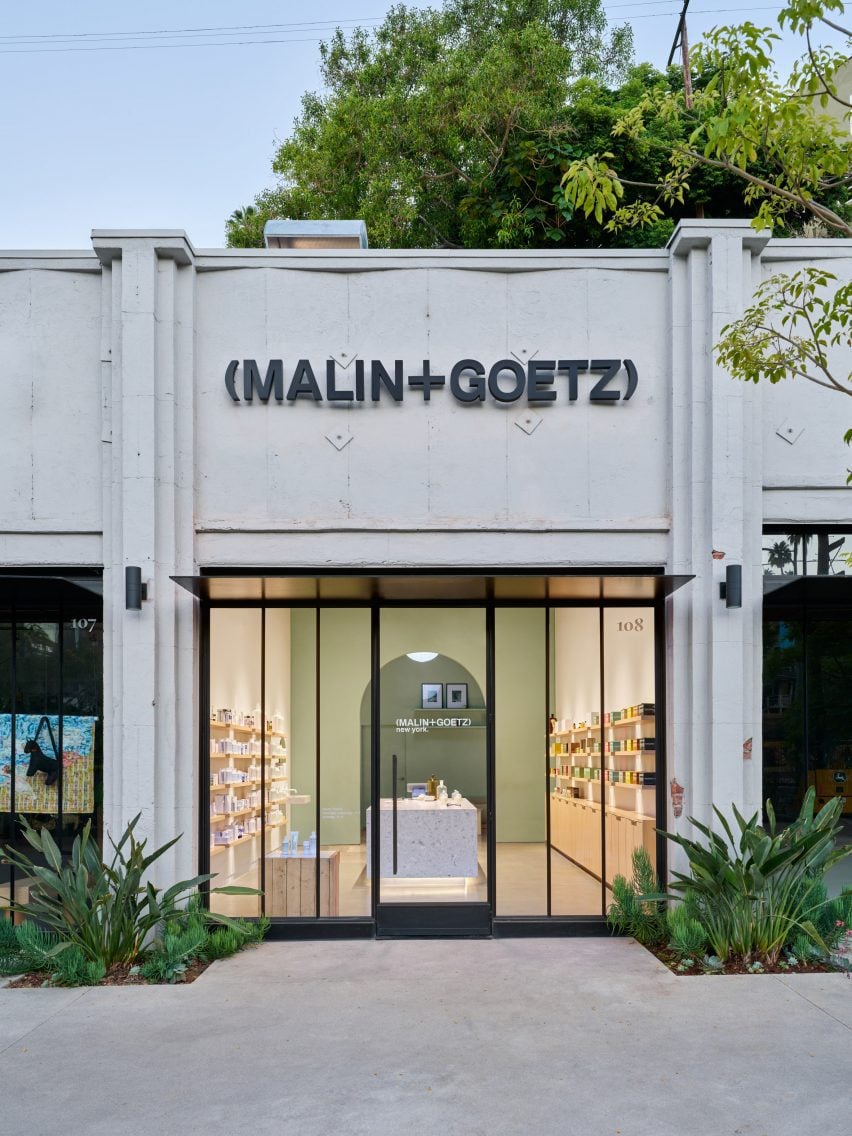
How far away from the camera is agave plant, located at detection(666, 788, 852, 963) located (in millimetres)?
8789

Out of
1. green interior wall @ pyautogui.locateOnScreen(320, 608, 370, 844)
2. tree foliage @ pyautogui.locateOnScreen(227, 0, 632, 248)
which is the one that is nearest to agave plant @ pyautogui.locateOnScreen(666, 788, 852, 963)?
green interior wall @ pyautogui.locateOnScreen(320, 608, 370, 844)

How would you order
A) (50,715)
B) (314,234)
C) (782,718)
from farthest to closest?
(314,234) → (782,718) → (50,715)

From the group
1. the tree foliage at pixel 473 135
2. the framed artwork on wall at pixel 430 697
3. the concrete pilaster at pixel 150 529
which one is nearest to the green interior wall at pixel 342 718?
the framed artwork on wall at pixel 430 697

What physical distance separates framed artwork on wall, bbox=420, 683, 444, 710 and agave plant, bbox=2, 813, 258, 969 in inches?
103

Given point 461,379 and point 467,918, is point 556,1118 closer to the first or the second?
point 467,918

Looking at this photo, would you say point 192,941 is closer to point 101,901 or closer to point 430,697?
point 101,901

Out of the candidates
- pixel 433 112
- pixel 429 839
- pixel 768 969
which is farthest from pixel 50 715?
pixel 433 112

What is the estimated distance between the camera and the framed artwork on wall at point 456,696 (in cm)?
1048

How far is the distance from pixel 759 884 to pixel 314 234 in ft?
25.4

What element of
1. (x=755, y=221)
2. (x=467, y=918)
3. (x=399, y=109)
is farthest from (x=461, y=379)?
(x=399, y=109)

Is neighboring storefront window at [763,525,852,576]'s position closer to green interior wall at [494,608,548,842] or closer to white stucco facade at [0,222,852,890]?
white stucco facade at [0,222,852,890]

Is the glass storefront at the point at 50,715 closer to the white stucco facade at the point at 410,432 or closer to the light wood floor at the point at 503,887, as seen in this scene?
the white stucco facade at the point at 410,432

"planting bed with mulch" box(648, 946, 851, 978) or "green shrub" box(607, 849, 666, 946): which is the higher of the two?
"green shrub" box(607, 849, 666, 946)

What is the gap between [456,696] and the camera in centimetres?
1048
